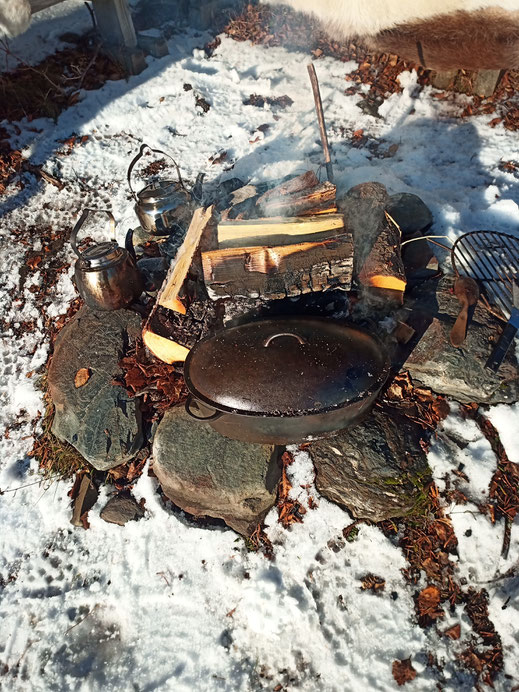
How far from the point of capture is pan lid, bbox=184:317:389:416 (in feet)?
8.52

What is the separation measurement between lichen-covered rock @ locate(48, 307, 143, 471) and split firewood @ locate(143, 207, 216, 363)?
0.52 metres

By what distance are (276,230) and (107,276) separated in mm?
1503

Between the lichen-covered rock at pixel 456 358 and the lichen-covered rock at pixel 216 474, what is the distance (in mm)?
1435

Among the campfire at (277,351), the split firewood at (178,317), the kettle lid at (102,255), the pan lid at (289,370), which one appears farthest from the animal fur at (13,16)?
the pan lid at (289,370)

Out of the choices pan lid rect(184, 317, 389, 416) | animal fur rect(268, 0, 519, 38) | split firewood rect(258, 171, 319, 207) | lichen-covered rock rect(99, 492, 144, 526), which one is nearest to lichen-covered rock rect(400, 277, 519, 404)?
pan lid rect(184, 317, 389, 416)

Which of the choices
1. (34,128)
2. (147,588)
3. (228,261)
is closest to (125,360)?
(228,261)

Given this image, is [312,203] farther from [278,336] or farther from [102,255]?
[102,255]

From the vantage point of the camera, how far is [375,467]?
124 inches

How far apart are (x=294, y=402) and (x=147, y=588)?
1810mm

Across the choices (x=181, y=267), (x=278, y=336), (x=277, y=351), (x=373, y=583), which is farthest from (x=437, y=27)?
(x=373, y=583)

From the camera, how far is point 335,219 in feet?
11.4

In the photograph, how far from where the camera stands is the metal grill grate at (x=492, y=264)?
3824mm

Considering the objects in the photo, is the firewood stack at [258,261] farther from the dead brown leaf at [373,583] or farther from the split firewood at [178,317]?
the dead brown leaf at [373,583]

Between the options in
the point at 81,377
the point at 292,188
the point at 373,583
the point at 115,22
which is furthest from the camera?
the point at 115,22
